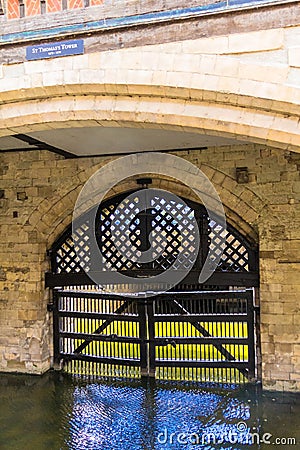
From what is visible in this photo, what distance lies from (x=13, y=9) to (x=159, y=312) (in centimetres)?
406

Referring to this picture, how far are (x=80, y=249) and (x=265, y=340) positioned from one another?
272cm

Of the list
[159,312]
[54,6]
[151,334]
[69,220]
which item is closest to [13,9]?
[54,6]

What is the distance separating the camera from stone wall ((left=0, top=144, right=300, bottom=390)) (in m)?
5.39

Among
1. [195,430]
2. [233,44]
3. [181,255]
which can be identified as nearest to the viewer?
[233,44]

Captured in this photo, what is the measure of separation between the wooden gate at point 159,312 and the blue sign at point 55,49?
3001 mm

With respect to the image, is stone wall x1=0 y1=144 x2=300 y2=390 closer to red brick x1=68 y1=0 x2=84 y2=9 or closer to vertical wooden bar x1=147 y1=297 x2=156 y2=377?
vertical wooden bar x1=147 y1=297 x2=156 y2=377

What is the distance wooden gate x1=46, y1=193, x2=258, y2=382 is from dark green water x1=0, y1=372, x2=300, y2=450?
38 centimetres

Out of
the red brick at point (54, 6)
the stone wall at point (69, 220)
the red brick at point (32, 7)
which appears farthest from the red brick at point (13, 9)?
the stone wall at point (69, 220)

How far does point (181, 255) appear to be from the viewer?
605 centimetres

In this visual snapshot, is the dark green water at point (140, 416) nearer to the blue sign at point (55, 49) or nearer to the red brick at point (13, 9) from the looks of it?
the blue sign at point (55, 49)

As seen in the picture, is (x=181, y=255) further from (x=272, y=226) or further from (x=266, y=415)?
(x=266, y=415)

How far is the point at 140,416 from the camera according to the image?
4949 millimetres

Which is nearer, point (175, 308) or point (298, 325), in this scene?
point (298, 325)

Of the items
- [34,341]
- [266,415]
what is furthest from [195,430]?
[34,341]
